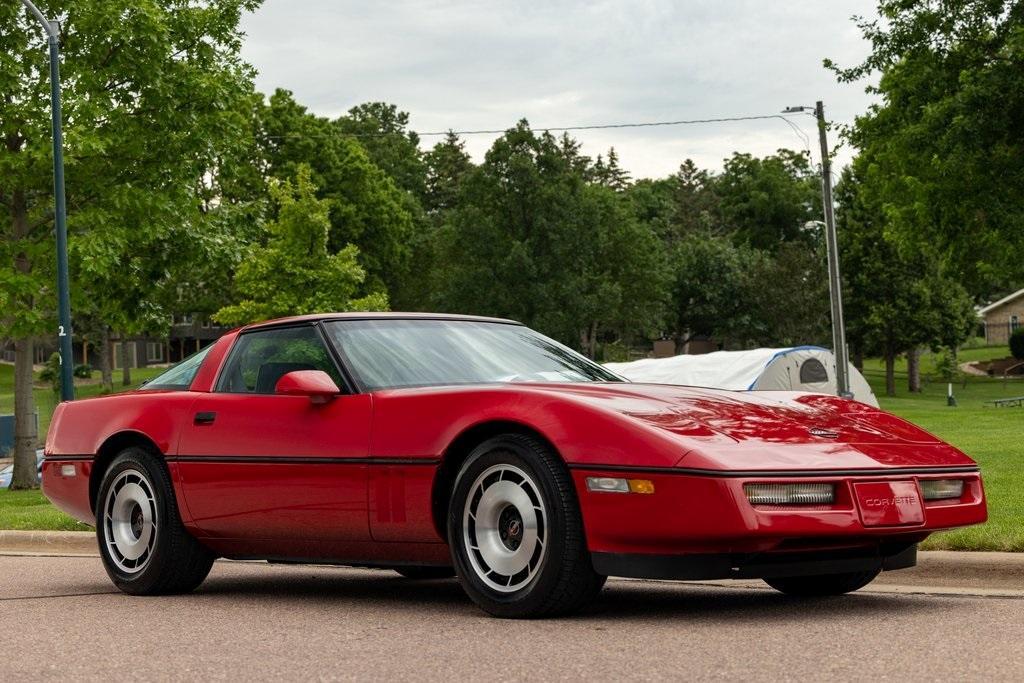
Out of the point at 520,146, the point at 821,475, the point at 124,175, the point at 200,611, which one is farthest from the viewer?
the point at 520,146

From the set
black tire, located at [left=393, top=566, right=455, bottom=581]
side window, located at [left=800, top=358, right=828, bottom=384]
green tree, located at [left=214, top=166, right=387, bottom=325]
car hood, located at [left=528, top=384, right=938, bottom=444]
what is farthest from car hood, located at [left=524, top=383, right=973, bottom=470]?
green tree, located at [left=214, top=166, right=387, bottom=325]

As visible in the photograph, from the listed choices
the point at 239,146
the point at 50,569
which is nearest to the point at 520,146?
the point at 239,146

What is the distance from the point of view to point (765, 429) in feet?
20.2

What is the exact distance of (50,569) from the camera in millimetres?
9805

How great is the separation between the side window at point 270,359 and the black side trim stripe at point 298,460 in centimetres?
38

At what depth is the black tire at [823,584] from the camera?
6.94 metres

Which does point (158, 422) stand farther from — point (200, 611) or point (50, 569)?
point (50, 569)

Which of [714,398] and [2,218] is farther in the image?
[2,218]

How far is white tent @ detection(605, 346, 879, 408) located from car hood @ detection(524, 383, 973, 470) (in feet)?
98.3

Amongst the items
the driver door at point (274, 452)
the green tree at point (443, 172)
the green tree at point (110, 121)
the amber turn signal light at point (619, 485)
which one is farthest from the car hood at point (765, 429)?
the green tree at point (443, 172)

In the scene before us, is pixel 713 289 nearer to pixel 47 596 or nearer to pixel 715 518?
pixel 47 596

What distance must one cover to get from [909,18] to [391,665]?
28.5 m

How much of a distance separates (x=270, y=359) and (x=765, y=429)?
2807mm

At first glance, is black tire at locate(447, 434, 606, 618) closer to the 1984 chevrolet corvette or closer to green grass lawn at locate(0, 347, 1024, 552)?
the 1984 chevrolet corvette
